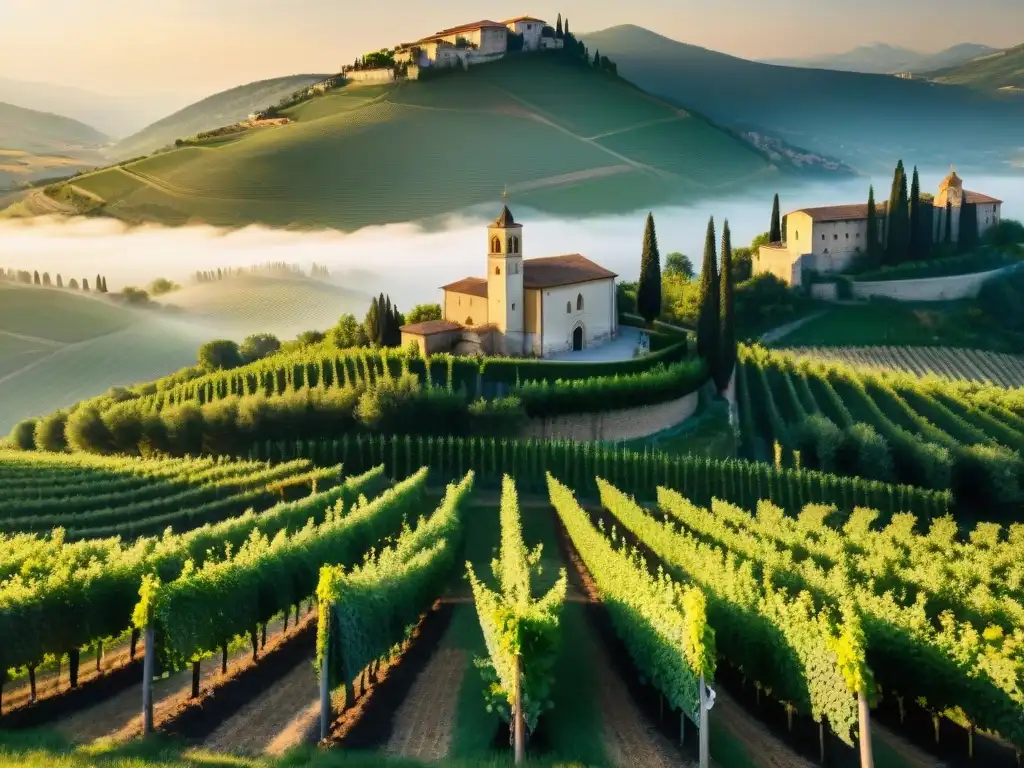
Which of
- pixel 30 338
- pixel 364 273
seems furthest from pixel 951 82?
pixel 30 338

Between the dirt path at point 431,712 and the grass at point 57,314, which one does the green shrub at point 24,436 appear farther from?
the dirt path at point 431,712

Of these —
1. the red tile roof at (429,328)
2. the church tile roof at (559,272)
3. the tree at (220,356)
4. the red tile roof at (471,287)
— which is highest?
the church tile roof at (559,272)

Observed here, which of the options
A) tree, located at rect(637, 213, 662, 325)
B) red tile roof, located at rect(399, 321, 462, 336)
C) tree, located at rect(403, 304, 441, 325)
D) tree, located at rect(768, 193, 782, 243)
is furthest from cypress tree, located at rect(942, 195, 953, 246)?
red tile roof, located at rect(399, 321, 462, 336)

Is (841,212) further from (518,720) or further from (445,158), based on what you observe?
(518,720)

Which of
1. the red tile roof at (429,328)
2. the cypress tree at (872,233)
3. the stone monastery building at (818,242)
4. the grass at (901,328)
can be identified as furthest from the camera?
the cypress tree at (872,233)

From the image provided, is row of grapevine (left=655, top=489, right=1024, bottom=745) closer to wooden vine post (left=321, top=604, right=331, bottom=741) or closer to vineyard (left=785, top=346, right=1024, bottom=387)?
wooden vine post (left=321, top=604, right=331, bottom=741)

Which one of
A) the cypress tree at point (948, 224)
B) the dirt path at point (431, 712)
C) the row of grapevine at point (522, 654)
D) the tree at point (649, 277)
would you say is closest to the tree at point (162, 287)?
the tree at point (649, 277)

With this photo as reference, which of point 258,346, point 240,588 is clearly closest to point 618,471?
point 240,588
